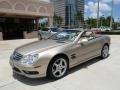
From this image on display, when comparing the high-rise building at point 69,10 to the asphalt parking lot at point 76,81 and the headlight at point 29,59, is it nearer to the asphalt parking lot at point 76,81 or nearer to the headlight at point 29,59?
the asphalt parking lot at point 76,81

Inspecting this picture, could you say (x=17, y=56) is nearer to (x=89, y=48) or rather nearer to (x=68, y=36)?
(x=68, y=36)

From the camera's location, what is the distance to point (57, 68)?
5117 millimetres

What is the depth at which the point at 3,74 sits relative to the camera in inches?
225

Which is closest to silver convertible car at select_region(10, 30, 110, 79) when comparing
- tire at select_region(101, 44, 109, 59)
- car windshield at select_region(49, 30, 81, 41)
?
car windshield at select_region(49, 30, 81, 41)

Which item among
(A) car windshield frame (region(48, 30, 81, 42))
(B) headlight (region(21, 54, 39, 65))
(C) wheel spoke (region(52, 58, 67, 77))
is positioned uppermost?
(A) car windshield frame (region(48, 30, 81, 42))

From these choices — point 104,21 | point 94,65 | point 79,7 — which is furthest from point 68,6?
point 94,65

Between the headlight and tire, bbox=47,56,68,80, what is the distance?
0.47m

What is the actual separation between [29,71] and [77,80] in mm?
1368

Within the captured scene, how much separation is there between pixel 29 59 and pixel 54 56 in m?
0.70

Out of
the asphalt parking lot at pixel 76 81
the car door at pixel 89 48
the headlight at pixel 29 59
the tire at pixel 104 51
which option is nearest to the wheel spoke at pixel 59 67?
the asphalt parking lot at pixel 76 81

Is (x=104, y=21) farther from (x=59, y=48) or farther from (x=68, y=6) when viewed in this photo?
(x=59, y=48)

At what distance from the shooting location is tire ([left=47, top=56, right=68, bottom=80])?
193 inches

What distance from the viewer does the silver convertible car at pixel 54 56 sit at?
15.3ft

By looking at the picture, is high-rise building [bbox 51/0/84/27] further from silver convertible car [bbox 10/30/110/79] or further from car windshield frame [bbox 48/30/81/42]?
silver convertible car [bbox 10/30/110/79]
